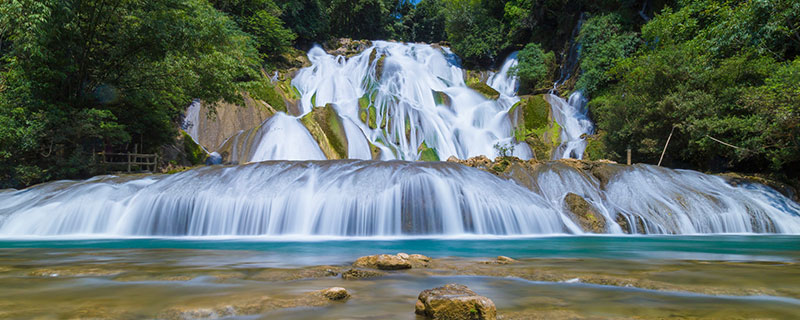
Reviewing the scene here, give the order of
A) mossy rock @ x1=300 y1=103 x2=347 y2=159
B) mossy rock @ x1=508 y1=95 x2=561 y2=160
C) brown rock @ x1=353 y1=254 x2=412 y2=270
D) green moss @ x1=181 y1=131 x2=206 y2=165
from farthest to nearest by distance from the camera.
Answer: mossy rock @ x1=508 y1=95 x2=561 y2=160
mossy rock @ x1=300 y1=103 x2=347 y2=159
green moss @ x1=181 y1=131 x2=206 y2=165
brown rock @ x1=353 y1=254 x2=412 y2=270

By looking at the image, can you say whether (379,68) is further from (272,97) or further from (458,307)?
(458,307)

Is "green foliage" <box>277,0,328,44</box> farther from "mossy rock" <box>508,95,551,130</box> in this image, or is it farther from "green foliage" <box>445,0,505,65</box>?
"mossy rock" <box>508,95,551,130</box>

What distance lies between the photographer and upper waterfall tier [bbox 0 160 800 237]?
10.2 meters

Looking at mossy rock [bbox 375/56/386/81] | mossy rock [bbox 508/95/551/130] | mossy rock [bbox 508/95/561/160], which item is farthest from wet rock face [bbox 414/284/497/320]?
mossy rock [bbox 375/56/386/81]

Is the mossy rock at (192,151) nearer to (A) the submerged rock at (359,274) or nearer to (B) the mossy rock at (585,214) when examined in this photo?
(B) the mossy rock at (585,214)

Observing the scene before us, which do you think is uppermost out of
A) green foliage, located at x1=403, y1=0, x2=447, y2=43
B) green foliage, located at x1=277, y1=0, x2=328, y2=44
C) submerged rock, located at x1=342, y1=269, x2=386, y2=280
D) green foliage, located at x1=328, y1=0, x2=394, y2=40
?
green foliage, located at x1=403, y1=0, x2=447, y2=43

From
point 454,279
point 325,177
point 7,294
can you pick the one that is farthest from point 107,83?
point 454,279

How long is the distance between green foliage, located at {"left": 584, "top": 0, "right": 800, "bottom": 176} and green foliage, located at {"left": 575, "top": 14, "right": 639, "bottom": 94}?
434 centimetres

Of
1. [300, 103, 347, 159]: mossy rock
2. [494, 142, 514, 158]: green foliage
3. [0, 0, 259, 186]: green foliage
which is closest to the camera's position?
[0, 0, 259, 186]: green foliage

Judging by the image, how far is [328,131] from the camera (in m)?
20.9

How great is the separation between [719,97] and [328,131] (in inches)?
635

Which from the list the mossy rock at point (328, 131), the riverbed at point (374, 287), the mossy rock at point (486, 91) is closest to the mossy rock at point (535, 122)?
the mossy rock at point (486, 91)

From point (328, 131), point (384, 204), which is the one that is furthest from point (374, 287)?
point (328, 131)

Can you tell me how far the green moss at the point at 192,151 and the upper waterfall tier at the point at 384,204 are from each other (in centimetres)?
718
